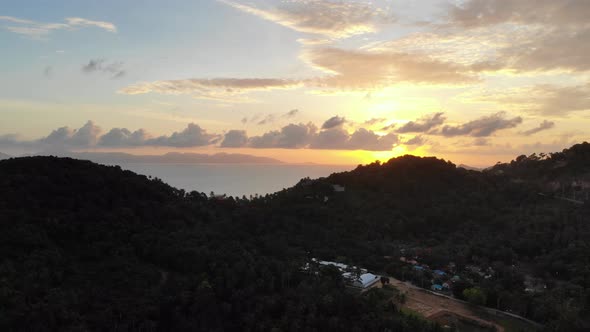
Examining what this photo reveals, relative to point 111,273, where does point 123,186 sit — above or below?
above

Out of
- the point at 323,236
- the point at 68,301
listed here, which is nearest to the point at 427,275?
the point at 323,236

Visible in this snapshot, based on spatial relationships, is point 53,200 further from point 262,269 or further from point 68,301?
point 262,269

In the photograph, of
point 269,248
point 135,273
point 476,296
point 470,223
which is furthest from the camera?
point 470,223

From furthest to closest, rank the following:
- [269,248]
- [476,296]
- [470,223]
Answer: [470,223] → [269,248] → [476,296]

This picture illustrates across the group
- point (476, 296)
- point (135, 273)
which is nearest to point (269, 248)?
point (135, 273)

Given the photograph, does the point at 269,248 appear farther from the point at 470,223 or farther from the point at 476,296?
the point at 470,223

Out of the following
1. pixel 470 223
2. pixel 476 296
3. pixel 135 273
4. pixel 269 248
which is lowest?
pixel 476 296

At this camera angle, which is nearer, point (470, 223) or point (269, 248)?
point (269, 248)
